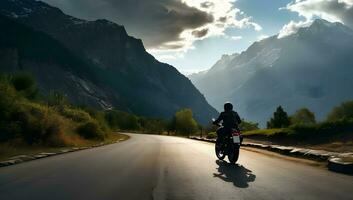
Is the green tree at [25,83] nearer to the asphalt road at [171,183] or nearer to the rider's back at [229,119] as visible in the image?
the rider's back at [229,119]

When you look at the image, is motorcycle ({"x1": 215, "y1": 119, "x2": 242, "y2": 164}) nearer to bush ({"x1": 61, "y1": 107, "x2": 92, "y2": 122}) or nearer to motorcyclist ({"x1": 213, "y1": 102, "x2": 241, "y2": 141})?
motorcyclist ({"x1": 213, "y1": 102, "x2": 241, "y2": 141})

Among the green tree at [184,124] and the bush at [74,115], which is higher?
the green tree at [184,124]

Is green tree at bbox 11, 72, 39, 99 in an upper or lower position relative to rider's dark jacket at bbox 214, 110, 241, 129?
upper

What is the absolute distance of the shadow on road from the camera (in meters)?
11.0

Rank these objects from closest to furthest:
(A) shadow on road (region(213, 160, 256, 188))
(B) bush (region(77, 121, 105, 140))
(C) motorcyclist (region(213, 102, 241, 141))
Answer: (A) shadow on road (region(213, 160, 256, 188)), (C) motorcyclist (region(213, 102, 241, 141)), (B) bush (region(77, 121, 105, 140))

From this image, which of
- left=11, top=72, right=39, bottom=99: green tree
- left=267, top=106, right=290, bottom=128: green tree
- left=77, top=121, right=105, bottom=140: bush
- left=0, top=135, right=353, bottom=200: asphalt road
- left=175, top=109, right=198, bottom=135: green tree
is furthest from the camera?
left=175, top=109, right=198, bottom=135: green tree

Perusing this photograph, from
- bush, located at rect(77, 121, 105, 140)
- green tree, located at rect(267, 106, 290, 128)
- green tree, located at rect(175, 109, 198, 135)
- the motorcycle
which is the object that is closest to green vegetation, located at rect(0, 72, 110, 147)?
Result: bush, located at rect(77, 121, 105, 140)

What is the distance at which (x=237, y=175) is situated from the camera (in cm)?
1261

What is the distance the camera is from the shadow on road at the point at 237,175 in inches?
434

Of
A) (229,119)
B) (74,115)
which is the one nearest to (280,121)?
(74,115)

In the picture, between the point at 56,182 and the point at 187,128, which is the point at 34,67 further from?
the point at 56,182

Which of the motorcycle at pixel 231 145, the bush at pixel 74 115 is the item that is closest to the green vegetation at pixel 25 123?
the motorcycle at pixel 231 145

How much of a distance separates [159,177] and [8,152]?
11581 mm

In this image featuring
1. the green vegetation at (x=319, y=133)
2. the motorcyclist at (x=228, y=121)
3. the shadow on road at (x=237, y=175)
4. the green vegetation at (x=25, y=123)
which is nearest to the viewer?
the shadow on road at (x=237, y=175)
